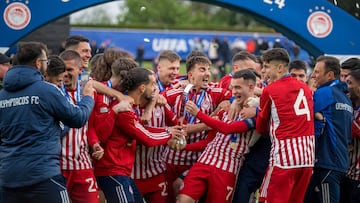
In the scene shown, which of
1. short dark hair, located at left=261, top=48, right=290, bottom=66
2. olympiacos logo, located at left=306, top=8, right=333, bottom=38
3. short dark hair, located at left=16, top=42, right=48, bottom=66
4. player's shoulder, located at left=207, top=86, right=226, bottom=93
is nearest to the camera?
short dark hair, located at left=16, top=42, right=48, bottom=66

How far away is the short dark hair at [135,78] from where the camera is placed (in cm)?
685

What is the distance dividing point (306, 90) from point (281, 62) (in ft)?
1.20

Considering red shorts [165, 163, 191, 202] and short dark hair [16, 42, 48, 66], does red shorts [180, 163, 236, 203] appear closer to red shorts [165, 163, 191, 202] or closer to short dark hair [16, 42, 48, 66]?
red shorts [165, 163, 191, 202]

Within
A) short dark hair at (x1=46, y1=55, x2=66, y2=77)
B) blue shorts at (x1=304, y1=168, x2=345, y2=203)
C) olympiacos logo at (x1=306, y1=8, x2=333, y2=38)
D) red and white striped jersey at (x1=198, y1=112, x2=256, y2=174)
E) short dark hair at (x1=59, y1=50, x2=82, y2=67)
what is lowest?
blue shorts at (x1=304, y1=168, x2=345, y2=203)

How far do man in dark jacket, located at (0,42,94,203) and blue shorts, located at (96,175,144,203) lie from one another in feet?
2.81

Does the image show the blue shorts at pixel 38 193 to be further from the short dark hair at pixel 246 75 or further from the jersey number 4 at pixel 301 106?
the jersey number 4 at pixel 301 106

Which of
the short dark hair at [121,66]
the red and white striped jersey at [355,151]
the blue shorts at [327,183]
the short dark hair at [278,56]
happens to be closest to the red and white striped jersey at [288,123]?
the short dark hair at [278,56]

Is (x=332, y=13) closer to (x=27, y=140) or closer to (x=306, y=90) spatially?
(x=306, y=90)

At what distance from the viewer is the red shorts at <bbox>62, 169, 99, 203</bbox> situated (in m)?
6.68

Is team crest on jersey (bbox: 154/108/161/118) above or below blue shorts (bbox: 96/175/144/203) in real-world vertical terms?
above

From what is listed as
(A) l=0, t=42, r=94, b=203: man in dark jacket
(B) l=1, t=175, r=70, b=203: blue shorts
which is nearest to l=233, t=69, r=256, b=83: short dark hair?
(A) l=0, t=42, r=94, b=203: man in dark jacket

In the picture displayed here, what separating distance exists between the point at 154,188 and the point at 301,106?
1643 mm

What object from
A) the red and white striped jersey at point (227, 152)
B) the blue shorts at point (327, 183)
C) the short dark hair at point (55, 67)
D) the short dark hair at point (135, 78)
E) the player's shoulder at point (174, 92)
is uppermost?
the short dark hair at point (55, 67)

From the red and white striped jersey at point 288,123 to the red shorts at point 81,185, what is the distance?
1.69 meters
